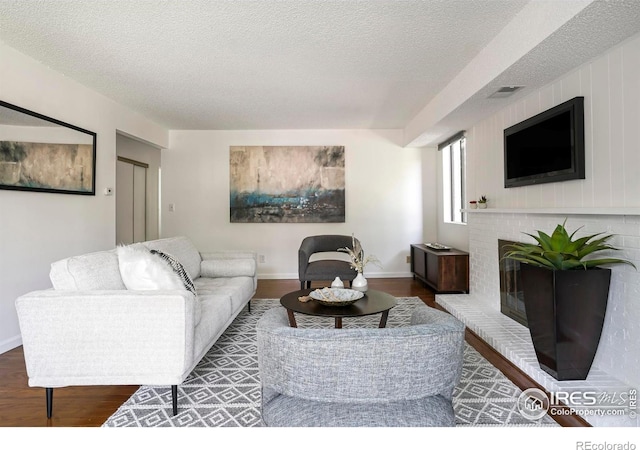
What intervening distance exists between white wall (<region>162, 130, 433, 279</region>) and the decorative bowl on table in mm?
3188

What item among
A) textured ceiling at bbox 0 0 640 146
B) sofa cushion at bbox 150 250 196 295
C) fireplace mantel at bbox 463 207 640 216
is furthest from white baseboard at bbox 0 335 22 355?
fireplace mantel at bbox 463 207 640 216

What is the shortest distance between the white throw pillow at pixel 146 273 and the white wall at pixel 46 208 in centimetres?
147

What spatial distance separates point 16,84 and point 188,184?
2.96 metres

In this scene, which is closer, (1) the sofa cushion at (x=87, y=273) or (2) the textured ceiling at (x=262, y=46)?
(1) the sofa cushion at (x=87, y=273)

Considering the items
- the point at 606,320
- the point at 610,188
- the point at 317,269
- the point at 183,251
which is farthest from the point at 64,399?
the point at 610,188

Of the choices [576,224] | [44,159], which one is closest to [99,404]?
[44,159]

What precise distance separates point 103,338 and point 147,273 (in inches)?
17.1

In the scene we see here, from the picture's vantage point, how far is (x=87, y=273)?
6.63ft

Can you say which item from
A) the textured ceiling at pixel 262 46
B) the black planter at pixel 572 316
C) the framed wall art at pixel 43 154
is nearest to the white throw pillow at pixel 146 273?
the framed wall art at pixel 43 154

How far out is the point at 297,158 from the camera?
18.8 feet

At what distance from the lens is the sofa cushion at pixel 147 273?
212 centimetres

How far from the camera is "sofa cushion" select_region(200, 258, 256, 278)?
12.0 feet

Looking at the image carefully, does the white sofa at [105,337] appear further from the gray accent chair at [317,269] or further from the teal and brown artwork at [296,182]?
the teal and brown artwork at [296,182]
